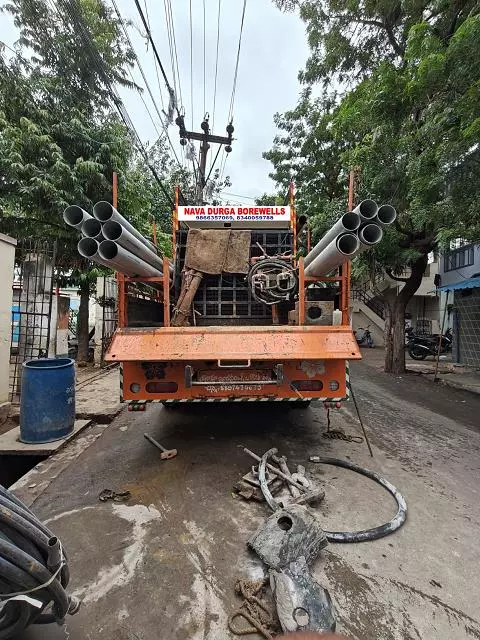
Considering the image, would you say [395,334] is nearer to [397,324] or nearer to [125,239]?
[397,324]

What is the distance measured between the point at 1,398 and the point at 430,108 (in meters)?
7.83

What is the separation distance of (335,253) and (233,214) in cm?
255

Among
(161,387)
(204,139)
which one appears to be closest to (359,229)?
(161,387)

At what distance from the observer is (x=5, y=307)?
568 cm

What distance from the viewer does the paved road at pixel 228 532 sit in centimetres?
186

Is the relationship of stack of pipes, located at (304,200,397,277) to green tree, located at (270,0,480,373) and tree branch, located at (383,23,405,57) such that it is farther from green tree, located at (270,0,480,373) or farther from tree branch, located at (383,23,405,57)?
tree branch, located at (383,23,405,57)

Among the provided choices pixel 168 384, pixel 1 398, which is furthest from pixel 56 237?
pixel 168 384

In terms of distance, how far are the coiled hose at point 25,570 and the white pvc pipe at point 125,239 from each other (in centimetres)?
191

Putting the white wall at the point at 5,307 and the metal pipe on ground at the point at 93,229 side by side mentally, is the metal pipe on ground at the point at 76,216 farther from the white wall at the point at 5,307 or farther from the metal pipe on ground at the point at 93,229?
the white wall at the point at 5,307

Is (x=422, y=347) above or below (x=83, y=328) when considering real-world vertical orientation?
below

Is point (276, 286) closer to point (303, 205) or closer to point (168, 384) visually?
point (168, 384)

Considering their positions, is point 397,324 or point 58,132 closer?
point 58,132

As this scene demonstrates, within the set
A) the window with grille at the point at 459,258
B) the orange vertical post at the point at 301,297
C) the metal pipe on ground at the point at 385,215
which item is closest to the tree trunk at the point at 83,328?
the orange vertical post at the point at 301,297

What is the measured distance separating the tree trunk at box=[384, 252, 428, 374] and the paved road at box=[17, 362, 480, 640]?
5.55 meters
